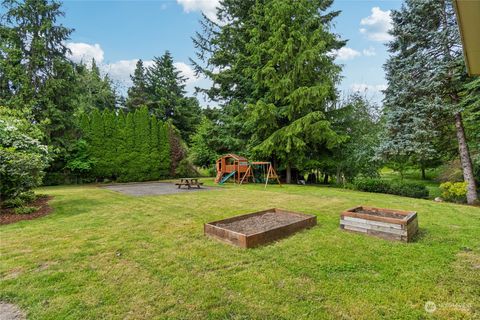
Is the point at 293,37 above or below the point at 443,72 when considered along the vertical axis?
above

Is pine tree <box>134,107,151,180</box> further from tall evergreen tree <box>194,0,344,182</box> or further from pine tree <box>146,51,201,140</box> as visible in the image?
pine tree <box>146,51,201,140</box>

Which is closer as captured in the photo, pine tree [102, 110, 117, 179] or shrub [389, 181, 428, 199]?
shrub [389, 181, 428, 199]

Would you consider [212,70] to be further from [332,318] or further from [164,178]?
[332,318]

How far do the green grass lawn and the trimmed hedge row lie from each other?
5.36 meters

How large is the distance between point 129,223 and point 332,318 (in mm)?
4437

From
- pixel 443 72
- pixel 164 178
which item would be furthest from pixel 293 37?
pixel 164 178

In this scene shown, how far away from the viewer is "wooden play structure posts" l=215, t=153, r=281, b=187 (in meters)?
13.9

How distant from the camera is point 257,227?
4.38m

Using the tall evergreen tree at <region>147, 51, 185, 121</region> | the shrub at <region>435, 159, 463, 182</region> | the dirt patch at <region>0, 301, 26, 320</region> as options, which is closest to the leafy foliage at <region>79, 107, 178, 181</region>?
the tall evergreen tree at <region>147, 51, 185, 121</region>

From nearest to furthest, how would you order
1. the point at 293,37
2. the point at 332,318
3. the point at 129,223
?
the point at 332,318
the point at 129,223
the point at 293,37

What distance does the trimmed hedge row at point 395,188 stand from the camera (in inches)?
377

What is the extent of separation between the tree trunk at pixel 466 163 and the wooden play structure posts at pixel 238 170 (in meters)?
7.80

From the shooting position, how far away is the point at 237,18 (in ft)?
52.9

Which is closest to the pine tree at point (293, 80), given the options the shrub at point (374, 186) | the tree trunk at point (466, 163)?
the shrub at point (374, 186)
